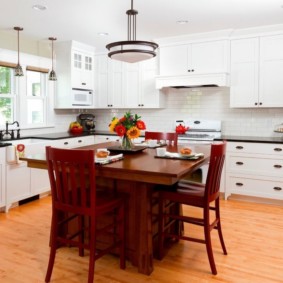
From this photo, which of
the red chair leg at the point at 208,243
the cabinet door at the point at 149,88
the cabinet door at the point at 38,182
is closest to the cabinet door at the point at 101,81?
the cabinet door at the point at 149,88

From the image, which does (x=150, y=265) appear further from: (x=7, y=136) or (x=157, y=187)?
(x=7, y=136)

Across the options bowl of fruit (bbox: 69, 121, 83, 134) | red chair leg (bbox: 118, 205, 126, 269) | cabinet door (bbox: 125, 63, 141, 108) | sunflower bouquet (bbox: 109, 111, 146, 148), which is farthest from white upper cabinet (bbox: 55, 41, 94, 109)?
red chair leg (bbox: 118, 205, 126, 269)

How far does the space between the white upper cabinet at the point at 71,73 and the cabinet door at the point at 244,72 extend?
262 cm

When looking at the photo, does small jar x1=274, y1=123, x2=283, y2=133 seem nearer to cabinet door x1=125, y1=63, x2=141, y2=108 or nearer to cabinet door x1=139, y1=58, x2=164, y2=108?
cabinet door x1=139, y1=58, x2=164, y2=108

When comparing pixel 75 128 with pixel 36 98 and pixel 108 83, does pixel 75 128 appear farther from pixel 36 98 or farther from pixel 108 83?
pixel 108 83

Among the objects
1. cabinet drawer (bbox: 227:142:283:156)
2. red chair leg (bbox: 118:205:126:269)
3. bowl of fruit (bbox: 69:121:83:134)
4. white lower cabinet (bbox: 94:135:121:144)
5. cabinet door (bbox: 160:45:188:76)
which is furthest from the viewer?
bowl of fruit (bbox: 69:121:83:134)

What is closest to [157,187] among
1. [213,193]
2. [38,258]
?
[213,193]

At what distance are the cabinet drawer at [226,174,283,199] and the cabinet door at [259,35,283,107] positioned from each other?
1118 mm

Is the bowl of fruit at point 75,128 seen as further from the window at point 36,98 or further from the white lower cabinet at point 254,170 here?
the white lower cabinet at point 254,170

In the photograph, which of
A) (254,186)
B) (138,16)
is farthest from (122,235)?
(138,16)

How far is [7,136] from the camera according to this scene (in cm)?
451

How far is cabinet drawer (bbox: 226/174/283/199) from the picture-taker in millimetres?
4172

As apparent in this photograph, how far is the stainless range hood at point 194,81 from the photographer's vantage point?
4598mm

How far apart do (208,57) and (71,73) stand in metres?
2.32
